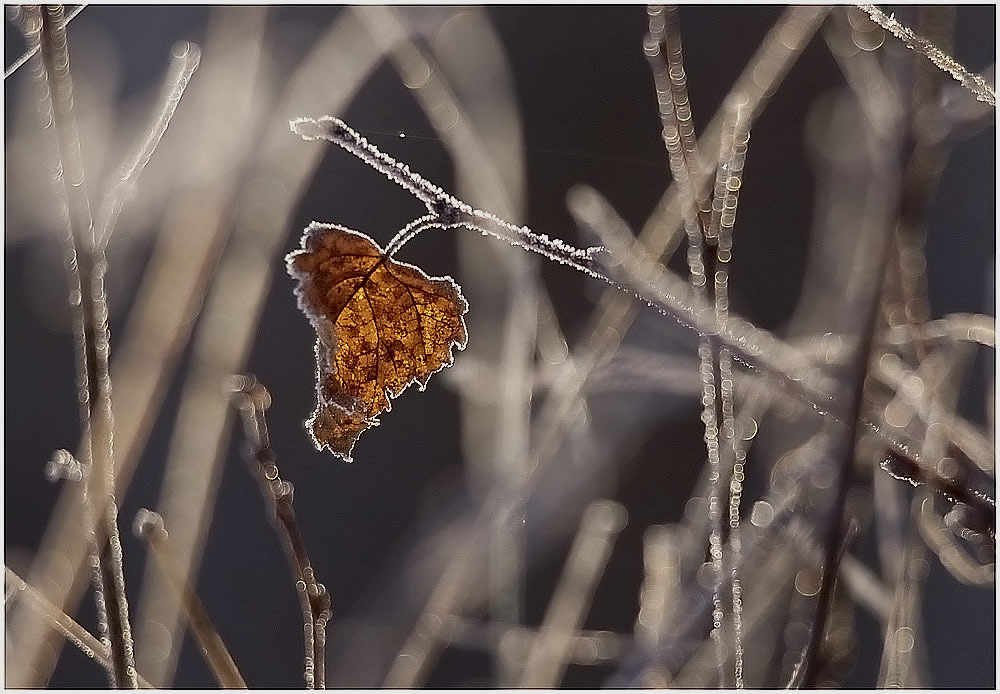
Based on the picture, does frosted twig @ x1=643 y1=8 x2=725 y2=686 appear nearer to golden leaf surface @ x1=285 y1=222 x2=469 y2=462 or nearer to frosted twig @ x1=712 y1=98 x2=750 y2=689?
frosted twig @ x1=712 y1=98 x2=750 y2=689

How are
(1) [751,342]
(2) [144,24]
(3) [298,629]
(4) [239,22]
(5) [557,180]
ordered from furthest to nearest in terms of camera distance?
(3) [298,629]
(5) [557,180]
(2) [144,24]
(4) [239,22]
(1) [751,342]

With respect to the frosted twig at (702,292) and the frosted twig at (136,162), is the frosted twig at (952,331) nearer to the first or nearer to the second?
the frosted twig at (702,292)

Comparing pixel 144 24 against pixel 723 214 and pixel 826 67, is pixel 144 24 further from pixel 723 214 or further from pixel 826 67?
pixel 826 67

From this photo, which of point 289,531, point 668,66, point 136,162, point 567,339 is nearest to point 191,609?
point 289,531

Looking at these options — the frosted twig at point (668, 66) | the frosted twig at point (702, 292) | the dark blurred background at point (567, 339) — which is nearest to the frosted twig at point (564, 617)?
the frosted twig at point (702, 292)

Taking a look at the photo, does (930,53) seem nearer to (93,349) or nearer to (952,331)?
(952,331)

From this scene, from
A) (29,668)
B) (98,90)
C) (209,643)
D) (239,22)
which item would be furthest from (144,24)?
(209,643)
